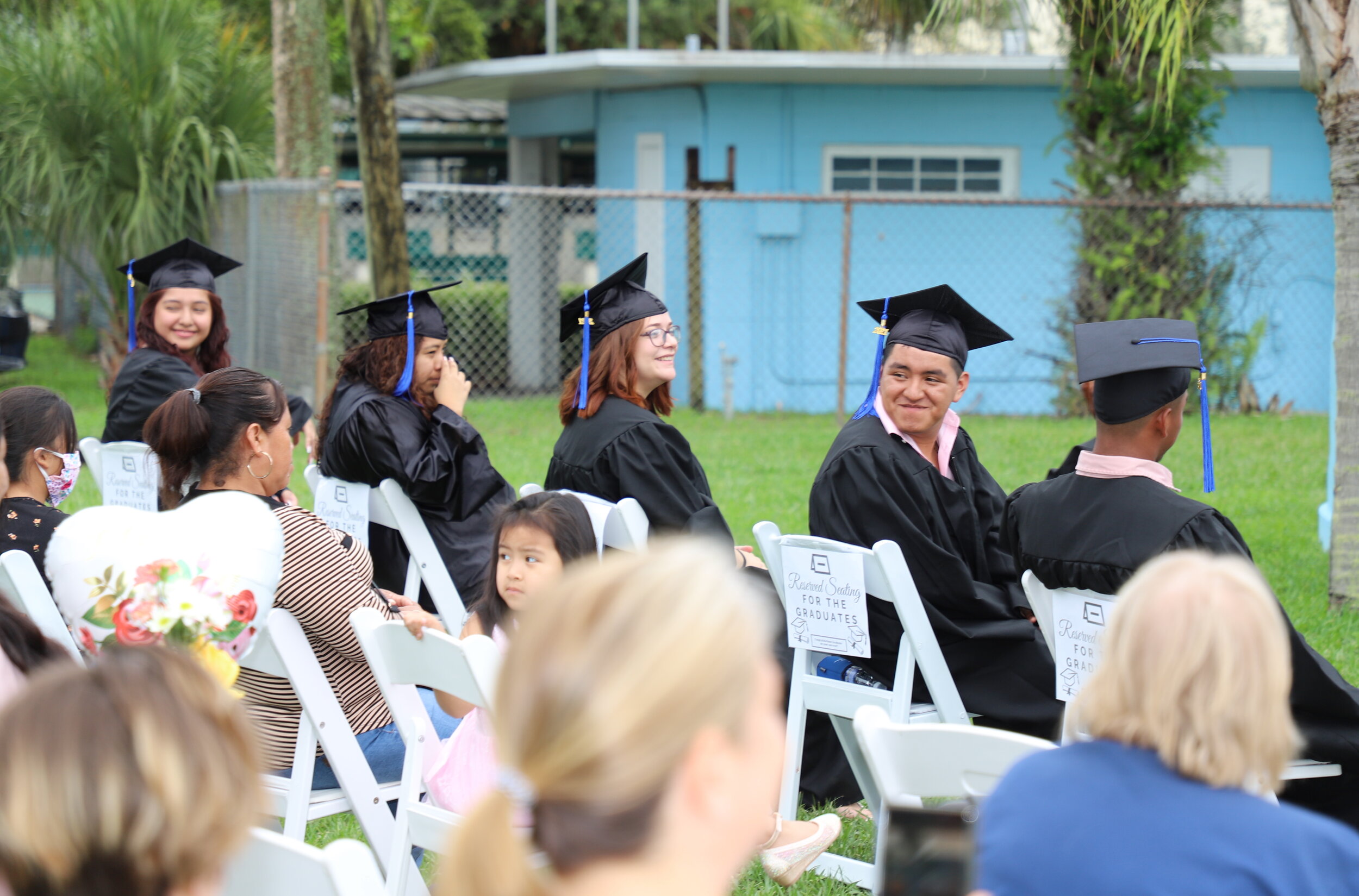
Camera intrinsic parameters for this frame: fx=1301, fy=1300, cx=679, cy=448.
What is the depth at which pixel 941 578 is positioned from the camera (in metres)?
3.85

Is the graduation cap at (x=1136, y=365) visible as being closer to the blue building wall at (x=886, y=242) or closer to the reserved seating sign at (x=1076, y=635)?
the reserved seating sign at (x=1076, y=635)

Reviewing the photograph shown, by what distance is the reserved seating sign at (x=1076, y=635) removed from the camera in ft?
9.75

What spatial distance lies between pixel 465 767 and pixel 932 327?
214cm

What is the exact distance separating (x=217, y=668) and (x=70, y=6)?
13.1m

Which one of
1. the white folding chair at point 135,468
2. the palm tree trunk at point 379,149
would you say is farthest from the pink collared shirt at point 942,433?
the palm tree trunk at point 379,149

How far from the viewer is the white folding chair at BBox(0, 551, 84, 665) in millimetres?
2887

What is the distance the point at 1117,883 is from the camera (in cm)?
165

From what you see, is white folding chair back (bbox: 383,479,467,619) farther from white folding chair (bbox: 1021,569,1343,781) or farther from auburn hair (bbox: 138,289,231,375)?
white folding chair (bbox: 1021,569,1343,781)

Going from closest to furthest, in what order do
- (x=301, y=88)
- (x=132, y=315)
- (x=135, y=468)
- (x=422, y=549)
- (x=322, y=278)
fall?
(x=422, y=549) → (x=135, y=468) → (x=132, y=315) → (x=322, y=278) → (x=301, y=88)

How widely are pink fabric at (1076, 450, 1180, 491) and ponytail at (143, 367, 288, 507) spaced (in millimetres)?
2056

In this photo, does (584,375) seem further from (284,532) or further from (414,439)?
(284,532)

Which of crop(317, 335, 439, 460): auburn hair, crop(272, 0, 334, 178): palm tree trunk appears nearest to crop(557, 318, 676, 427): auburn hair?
crop(317, 335, 439, 460): auburn hair

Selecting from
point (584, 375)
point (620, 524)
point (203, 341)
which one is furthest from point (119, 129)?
point (620, 524)

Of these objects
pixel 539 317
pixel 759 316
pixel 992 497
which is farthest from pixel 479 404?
pixel 992 497
